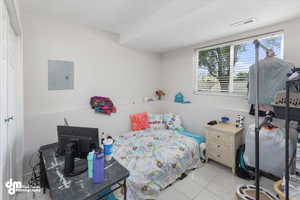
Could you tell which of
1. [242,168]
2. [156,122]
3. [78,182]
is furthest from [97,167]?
[156,122]

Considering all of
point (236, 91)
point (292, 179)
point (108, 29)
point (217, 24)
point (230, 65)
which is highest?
point (108, 29)

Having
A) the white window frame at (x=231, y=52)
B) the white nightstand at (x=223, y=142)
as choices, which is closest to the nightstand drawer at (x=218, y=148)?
the white nightstand at (x=223, y=142)

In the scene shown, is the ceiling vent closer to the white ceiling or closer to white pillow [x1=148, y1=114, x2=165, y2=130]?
the white ceiling

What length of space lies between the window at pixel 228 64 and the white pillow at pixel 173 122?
0.85m

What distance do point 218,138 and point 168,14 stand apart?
2.14 meters

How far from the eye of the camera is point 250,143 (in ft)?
6.46

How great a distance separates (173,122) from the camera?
10.7 feet

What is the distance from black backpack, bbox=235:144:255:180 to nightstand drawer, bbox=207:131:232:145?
0.77 ft

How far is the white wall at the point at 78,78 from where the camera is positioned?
2143 millimetres

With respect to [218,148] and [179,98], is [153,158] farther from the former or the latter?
[179,98]

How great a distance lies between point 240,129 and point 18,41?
11.7ft

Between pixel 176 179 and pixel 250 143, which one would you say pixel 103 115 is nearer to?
pixel 176 179

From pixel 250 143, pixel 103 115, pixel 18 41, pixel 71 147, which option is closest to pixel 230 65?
pixel 250 143

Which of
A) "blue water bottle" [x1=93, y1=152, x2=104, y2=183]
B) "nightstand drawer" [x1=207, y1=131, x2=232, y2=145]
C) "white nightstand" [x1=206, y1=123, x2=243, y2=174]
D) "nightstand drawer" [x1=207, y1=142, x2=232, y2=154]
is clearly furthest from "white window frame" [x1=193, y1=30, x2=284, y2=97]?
"blue water bottle" [x1=93, y1=152, x2=104, y2=183]
